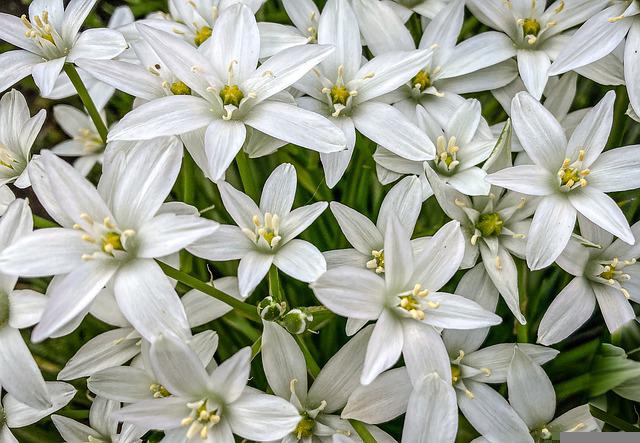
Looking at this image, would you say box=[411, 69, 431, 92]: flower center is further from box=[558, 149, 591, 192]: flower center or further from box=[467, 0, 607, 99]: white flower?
box=[558, 149, 591, 192]: flower center

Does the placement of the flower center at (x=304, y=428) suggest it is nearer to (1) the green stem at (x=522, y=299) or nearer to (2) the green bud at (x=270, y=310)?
(2) the green bud at (x=270, y=310)

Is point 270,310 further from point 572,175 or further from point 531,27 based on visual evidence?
point 531,27

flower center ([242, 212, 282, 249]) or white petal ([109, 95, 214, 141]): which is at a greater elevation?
white petal ([109, 95, 214, 141])

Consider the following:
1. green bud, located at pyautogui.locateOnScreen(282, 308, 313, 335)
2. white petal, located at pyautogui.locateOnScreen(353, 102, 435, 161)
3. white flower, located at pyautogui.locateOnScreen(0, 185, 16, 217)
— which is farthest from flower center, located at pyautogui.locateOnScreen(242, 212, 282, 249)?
white flower, located at pyautogui.locateOnScreen(0, 185, 16, 217)

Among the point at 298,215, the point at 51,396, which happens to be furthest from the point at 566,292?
the point at 51,396

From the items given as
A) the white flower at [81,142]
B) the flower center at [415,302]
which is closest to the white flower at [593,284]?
the flower center at [415,302]
